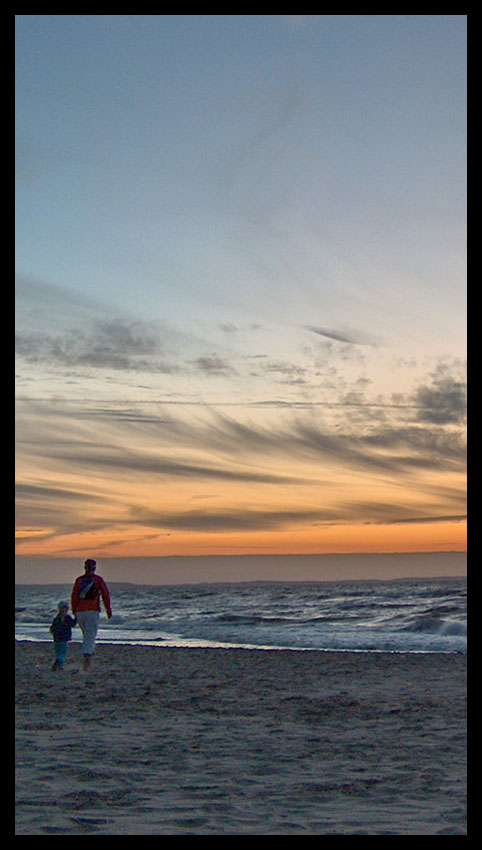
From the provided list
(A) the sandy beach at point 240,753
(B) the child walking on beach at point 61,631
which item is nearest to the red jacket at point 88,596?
(B) the child walking on beach at point 61,631

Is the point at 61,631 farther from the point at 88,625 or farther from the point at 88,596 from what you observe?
the point at 88,596

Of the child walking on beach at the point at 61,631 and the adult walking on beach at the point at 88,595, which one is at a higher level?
the adult walking on beach at the point at 88,595

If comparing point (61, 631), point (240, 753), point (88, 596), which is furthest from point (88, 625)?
point (240, 753)

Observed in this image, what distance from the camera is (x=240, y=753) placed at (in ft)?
26.5

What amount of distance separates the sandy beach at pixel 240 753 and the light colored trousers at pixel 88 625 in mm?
584

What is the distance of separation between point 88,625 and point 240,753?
6884mm

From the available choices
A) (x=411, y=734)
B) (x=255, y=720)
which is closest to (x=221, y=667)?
(x=255, y=720)

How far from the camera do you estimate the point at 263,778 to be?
7.00m

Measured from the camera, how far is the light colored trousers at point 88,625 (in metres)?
14.2

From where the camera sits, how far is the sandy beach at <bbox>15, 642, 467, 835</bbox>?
570 centimetres

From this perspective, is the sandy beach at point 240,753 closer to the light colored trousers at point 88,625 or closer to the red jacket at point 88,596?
the light colored trousers at point 88,625
